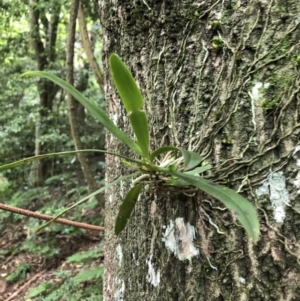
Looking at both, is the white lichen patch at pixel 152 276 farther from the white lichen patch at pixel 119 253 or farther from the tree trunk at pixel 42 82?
the tree trunk at pixel 42 82

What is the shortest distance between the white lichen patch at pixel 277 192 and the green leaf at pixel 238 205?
0.14m

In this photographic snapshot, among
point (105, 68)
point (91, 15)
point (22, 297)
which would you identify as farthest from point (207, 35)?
point (91, 15)

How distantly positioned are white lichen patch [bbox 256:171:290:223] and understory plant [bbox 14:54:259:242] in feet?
0.31

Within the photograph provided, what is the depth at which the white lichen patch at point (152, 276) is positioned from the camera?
2.70 ft

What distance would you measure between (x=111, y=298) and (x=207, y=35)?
2.23ft

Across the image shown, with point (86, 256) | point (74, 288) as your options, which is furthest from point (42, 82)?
point (74, 288)

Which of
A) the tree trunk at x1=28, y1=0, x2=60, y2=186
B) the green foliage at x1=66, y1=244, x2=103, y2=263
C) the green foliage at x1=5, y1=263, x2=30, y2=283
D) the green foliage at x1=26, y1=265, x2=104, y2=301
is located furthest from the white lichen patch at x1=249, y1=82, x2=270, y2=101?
the tree trunk at x1=28, y1=0, x2=60, y2=186

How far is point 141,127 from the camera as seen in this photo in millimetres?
Answer: 689

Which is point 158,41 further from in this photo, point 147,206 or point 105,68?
point 147,206

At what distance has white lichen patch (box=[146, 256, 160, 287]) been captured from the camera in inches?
32.4

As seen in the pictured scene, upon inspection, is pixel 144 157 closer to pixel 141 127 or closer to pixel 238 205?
pixel 141 127

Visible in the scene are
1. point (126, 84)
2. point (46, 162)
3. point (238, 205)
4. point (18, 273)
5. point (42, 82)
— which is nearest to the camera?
point (238, 205)

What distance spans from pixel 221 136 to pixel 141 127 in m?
0.17

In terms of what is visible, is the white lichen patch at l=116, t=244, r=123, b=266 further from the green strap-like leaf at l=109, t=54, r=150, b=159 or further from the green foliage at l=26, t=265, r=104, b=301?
the green foliage at l=26, t=265, r=104, b=301
